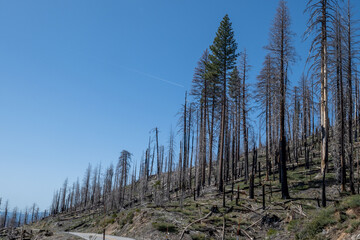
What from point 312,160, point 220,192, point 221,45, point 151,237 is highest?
point 221,45

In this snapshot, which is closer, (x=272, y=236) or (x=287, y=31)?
(x=272, y=236)

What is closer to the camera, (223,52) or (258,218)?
(258,218)

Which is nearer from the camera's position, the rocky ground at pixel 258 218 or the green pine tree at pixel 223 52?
the rocky ground at pixel 258 218

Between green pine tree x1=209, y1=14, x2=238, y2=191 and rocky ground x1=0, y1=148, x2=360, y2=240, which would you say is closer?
rocky ground x1=0, y1=148, x2=360, y2=240

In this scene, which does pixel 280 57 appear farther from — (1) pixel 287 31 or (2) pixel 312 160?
(2) pixel 312 160

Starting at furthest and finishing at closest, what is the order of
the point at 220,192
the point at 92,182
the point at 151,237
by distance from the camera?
the point at 92,182 → the point at 220,192 → the point at 151,237

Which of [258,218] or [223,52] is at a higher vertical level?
[223,52]

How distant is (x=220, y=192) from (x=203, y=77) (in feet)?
43.1

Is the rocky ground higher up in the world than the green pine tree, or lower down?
lower down

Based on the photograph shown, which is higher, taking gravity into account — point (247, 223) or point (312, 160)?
point (312, 160)

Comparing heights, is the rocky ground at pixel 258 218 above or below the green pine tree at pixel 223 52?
below

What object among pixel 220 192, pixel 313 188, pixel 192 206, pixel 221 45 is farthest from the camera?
pixel 221 45

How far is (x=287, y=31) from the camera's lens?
2017cm

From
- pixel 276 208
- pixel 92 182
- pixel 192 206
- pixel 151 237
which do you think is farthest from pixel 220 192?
pixel 92 182
